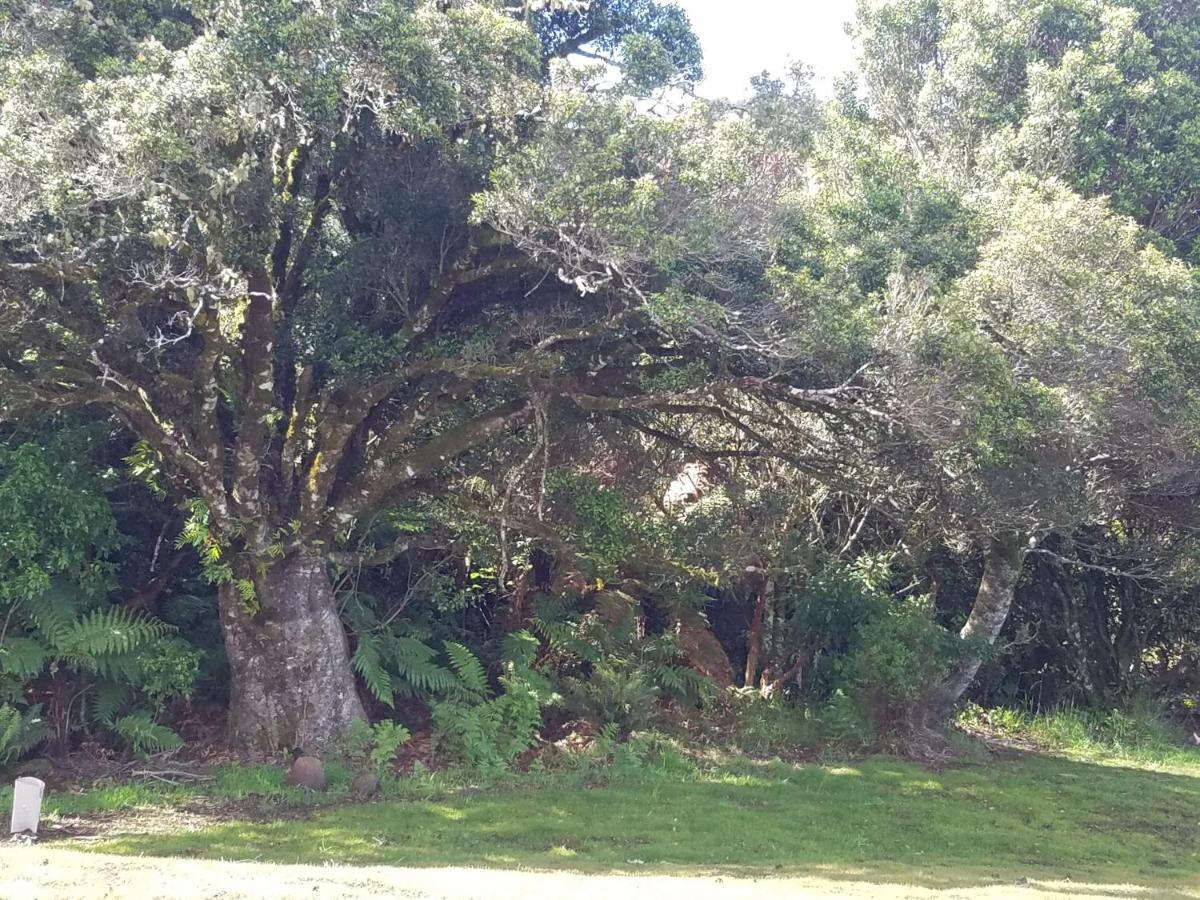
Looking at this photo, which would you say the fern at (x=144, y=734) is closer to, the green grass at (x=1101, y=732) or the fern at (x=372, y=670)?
the fern at (x=372, y=670)

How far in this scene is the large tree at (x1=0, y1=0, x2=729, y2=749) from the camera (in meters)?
9.03

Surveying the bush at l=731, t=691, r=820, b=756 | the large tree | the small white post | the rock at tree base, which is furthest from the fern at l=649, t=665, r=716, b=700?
the small white post

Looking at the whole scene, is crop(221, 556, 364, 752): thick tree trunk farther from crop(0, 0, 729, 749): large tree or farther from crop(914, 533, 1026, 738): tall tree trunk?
crop(914, 533, 1026, 738): tall tree trunk

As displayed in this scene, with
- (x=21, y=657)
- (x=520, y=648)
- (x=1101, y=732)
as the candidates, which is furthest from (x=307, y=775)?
(x=1101, y=732)

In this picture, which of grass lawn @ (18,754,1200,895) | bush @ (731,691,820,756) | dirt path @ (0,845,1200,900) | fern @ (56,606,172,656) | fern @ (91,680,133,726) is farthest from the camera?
bush @ (731,691,820,756)

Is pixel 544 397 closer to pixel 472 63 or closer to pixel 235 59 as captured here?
pixel 472 63

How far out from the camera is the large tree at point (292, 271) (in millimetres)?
9028

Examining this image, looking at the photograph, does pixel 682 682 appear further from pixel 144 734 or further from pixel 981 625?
pixel 144 734

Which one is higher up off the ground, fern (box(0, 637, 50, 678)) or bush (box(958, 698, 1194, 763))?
fern (box(0, 637, 50, 678))

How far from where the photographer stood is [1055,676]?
17875mm

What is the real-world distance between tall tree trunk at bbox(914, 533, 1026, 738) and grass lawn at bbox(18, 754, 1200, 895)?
1.38 metres

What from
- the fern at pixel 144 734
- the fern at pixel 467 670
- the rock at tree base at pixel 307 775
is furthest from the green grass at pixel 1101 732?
the fern at pixel 144 734

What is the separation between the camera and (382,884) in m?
6.74

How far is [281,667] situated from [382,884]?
17.1 ft
